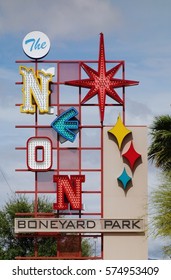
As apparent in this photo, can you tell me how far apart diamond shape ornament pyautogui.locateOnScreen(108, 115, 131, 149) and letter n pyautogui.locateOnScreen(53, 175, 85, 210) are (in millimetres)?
2804

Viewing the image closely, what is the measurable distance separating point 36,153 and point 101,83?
16.9ft

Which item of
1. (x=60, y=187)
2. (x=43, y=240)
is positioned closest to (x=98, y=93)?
(x=60, y=187)

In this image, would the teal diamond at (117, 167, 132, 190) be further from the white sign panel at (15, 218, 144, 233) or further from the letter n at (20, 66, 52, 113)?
the letter n at (20, 66, 52, 113)

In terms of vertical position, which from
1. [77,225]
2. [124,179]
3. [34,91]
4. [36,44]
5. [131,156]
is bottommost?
[77,225]

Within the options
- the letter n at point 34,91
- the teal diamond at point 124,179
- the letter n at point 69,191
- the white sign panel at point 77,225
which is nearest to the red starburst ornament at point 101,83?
the letter n at point 34,91

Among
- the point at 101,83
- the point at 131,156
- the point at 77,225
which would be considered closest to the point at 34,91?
the point at 101,83

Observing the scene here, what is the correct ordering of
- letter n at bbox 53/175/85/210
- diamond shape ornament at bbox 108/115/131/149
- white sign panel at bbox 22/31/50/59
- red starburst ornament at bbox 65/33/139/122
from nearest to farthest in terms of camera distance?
1. letter n at bbox 53/175/85/210
2. diamond shape ornament at bbox 108/115/131/149
3. red starburst ornament at bbox 65/33/139/122
4. white sign panel at bbox 22/31/50/59

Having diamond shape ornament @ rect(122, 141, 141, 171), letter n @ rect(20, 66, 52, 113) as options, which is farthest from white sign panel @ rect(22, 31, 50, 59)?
diamond shape ornament @ rect(122, 141, 141, 171)

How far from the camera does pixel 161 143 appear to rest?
52.9 metres

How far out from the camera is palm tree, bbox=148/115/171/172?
172 ft

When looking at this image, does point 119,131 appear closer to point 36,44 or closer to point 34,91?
point 34,91

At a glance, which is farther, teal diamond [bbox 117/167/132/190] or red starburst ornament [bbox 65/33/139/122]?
red starburst ornament [bbox 65/33/139/122]
